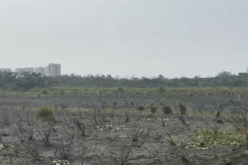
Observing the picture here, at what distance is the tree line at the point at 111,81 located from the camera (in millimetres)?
68875

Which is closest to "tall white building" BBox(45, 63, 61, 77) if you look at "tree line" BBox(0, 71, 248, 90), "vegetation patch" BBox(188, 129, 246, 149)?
"tree line" BBox(0, 71, 248, 90)

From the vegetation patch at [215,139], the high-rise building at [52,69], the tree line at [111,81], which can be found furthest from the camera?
the high-rise building at [52,69]

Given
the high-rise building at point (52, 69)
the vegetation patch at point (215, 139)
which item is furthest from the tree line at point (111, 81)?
the high-rise building at point (52, 69)

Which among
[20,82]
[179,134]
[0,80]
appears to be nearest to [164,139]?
[179,134]

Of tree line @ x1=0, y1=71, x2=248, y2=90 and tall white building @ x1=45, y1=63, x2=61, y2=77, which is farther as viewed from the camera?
tall white building @ x1=45, y1=63, x2=61, y2=77

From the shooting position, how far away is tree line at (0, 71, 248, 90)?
6888 cm

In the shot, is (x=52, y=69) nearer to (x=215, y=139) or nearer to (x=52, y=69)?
(x=52, y=69)

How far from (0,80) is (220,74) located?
4935 cm

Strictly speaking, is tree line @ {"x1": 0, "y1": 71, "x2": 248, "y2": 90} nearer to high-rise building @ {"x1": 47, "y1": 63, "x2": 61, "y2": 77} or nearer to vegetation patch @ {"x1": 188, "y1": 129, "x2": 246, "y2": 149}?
vegetation patch @ {"x1": 188, "y1": 129, "x2": 246, "y2": 149}

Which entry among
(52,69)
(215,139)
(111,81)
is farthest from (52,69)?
(215,139)

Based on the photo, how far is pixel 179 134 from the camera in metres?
12.9

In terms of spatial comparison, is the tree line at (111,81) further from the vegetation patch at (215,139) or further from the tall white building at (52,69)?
the tall white building at (52,69)

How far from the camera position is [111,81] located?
87.0 metres

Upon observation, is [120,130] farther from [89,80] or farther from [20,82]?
[89,80]
